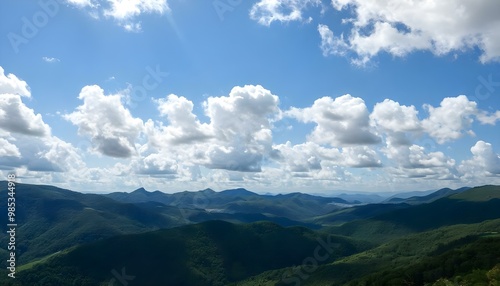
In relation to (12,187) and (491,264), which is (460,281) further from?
(12,187)

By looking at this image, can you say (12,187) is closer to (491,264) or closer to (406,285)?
(406,285)

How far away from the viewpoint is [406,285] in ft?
656

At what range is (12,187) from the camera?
15562 centimetres

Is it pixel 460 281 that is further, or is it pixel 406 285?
pixel 406 285

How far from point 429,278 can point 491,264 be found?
111ft

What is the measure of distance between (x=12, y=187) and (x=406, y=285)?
690 ft

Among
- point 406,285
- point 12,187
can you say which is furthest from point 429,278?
point 12,187

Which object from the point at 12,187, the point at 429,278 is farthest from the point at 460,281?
the point at 12,187

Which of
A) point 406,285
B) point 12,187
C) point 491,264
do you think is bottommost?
point 406,285

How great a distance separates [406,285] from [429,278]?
13.2 meters

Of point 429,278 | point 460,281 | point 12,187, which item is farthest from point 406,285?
point 12,187

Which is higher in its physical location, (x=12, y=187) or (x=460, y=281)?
(x=12, y=187)

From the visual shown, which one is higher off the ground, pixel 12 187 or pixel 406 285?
pixel 12 187

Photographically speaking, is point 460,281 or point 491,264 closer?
point 460,281
